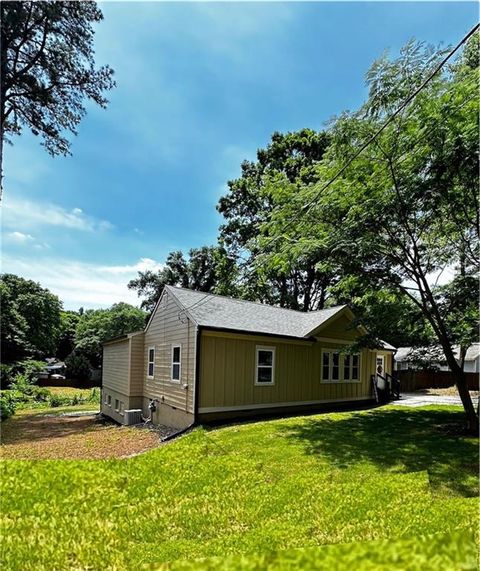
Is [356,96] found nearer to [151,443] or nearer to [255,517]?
[255,517]

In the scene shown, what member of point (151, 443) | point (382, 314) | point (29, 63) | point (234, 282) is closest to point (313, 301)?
point (234, 282)

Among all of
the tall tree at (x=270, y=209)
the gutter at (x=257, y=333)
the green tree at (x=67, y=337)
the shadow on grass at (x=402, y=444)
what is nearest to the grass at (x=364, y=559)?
the shadow on grass at (x=402, y=444)

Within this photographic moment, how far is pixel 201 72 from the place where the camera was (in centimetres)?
576

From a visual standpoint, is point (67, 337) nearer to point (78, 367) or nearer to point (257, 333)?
point (78, 367)

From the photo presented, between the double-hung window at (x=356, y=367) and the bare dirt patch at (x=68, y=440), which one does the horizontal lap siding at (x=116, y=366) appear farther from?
the double-hung window at (x=356, y=367)

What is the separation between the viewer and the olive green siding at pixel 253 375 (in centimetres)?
1070

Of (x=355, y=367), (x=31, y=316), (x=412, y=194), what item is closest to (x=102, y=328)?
(x=31, y=316)

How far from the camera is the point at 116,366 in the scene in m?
16.8

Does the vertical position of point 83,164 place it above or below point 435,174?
below

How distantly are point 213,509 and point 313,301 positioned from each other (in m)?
24.4

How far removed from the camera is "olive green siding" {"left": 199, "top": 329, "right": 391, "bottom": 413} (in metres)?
10.7

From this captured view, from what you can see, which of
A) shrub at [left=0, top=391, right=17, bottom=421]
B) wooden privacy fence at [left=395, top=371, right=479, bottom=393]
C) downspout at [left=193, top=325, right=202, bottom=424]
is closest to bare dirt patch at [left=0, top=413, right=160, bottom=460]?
downspout at [left=193, top=325, right=202, bottom=424]

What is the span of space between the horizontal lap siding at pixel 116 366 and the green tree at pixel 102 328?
791 inches

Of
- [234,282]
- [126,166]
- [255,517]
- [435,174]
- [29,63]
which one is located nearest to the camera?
[255,517]
